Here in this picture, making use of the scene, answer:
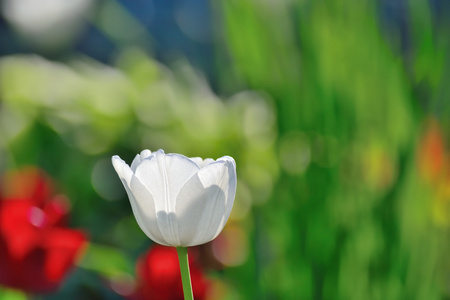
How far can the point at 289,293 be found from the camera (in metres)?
0.80

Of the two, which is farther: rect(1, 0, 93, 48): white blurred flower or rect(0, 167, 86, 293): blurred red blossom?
rect(1, 0, 93, 48): white blurred flower

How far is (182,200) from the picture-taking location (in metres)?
0.37

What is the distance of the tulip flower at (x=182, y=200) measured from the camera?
37 centimetres

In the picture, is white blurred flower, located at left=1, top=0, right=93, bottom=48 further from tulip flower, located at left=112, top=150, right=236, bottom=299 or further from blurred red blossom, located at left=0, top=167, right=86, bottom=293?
tulip flower, located at left=112, top=150, right=236, bottom=299

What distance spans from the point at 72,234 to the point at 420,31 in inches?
20.7

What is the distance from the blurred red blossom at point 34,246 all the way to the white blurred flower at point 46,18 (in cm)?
172

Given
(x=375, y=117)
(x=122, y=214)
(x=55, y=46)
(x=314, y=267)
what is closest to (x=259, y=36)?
(x=375, y=117)

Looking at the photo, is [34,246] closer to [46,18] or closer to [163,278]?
[163,278]

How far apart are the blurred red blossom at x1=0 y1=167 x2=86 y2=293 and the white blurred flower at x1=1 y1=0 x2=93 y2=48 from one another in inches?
67.8

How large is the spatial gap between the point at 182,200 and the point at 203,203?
0.01 meters

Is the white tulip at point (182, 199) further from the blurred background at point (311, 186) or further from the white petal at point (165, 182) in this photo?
the blurred background at point (311, 186)

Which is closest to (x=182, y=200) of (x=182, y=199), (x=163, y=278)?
(x=182, y=199)

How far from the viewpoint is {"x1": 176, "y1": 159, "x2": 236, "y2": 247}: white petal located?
372 millimetres

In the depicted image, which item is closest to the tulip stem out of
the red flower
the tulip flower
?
the tulip flower
